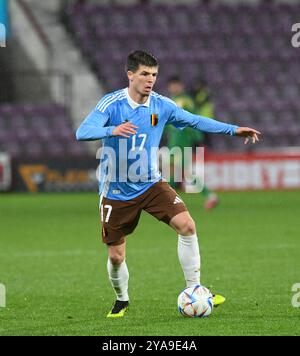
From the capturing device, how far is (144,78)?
8008 millimetres

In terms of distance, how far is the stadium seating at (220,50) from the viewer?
26.0 meters

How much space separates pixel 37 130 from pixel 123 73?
107 inches

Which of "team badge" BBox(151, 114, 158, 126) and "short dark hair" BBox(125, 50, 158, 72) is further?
"team badge" BBox(151, 114, 158, 126)

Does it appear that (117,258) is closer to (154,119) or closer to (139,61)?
(154,119)

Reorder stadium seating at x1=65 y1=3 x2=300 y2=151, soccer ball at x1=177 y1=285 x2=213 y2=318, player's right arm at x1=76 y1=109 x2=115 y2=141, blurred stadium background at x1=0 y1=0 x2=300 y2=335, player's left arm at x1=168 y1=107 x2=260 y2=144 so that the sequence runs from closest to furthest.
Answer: player's right arm at x1=76 y1=109 x2=115 y2=141, soccer ball at x1=177 y1=285 x2=213 y2=318, player's left arm at x1=168 y1=107 x2=260 y2=144, blurred stadium background at x1=0 y1=0 x2=300 y2=335, stadium seating at x1=65 y1=3 x2=300 y2=151

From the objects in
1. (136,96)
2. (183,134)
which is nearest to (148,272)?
(136,96)

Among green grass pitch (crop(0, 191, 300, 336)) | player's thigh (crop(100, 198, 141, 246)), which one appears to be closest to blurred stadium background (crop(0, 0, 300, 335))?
green grass pitch (crop(0, 191, 300, 336))

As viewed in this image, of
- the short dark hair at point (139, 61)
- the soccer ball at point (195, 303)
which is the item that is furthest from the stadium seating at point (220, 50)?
the soccer ball at point (195, 303)

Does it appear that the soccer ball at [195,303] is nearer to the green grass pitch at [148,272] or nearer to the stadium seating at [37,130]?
the green grass pitch at [148,272]

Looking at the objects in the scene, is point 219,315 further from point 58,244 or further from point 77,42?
point 77,42

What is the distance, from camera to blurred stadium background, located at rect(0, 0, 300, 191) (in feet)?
75.6

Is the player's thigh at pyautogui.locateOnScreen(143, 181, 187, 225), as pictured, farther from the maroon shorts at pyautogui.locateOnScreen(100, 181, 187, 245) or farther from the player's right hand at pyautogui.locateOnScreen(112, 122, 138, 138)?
the player's right hand at pyautogui.locateOnScreen(112, 122, 138, 138)

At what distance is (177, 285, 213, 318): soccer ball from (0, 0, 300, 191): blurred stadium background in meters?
14.9

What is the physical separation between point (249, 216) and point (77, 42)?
11.4 metres
